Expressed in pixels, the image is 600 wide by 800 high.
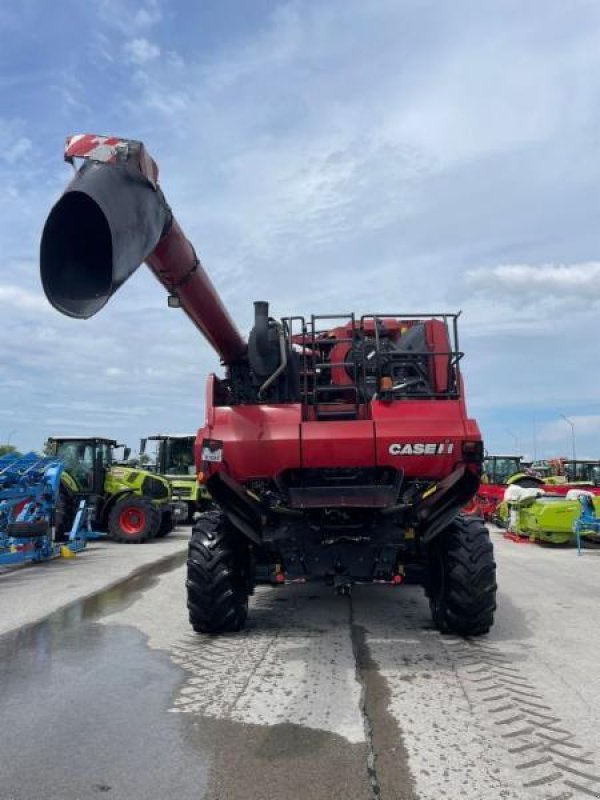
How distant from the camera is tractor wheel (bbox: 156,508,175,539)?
17.8 meters

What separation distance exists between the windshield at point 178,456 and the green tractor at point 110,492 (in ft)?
10.7

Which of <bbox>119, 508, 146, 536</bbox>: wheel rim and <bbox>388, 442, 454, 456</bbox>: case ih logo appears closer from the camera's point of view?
<bbox>388, 442, 454, 456</bbox>: case ih logo

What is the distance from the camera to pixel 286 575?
6293 mm

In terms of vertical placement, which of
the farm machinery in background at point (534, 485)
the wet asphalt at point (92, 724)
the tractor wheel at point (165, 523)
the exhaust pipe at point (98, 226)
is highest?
the exhaust pipe at point (98, 226)

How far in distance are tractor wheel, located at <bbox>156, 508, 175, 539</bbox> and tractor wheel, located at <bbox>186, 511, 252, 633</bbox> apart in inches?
446

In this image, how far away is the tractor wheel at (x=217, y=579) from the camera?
6238 mm

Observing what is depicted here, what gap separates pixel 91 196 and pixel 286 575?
12.5 ft

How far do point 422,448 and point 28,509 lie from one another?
8.82 meters

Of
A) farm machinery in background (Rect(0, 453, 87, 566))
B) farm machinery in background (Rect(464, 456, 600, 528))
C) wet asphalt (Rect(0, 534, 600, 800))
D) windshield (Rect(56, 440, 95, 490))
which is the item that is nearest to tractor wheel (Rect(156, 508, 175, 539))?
windshield (Rect(56, 440, 95, 490))

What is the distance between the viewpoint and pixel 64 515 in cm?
1593

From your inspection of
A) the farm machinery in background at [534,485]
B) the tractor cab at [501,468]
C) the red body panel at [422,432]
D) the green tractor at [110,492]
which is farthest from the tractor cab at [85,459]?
the tractor cab at [501,468]

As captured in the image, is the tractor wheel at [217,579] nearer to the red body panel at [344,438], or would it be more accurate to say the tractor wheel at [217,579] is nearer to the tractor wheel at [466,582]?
the red body panel at [344,438]

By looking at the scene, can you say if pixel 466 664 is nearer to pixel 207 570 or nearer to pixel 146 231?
pixel 207 570

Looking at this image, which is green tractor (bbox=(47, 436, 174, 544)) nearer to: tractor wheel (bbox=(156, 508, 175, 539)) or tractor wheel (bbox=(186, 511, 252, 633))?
tractor wheel (bbox=(156, 508, 175, 539))
